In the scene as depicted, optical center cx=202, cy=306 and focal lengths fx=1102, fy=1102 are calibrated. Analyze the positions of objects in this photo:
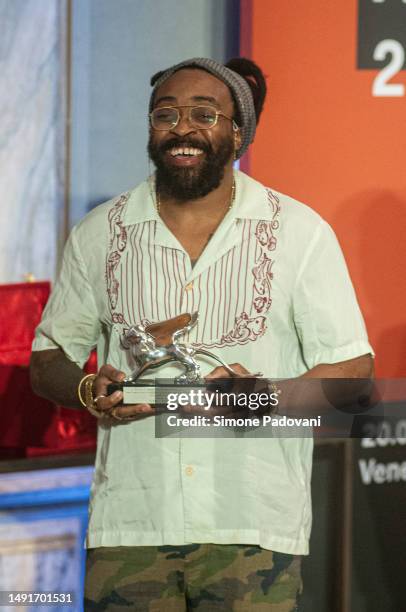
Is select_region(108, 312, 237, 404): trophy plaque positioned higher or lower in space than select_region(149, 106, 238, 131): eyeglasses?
lower

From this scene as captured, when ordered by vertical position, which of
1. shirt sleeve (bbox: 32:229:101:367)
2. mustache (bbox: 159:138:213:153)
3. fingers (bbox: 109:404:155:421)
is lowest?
fingers (bbox: 109:404:155:421)

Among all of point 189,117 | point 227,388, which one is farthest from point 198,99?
point 227,388

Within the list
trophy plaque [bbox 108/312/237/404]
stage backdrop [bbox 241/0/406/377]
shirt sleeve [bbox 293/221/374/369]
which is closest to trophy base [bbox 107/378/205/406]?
trophy plaque [bbox 108/312/237/404]

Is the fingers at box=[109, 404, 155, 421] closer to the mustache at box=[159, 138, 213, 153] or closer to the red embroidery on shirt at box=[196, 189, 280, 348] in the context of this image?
the red embroidery on shirt at box=[196, 189, 280, 348]

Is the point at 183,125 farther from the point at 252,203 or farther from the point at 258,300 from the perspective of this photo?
the point at 258,300

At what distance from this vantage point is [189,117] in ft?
6.70

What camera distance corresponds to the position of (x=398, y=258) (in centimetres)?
290

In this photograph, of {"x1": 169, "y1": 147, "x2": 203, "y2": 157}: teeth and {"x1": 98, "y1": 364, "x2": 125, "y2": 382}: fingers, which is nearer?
{"x1": 98, "y1": 364, "x2": 125, "y2": 382}: fingers

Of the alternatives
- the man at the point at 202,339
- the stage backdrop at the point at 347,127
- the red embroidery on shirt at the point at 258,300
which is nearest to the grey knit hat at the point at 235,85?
the man at the point at 202,339

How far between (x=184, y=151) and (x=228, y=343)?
369 millimetres

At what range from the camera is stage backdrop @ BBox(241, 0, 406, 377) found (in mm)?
2818

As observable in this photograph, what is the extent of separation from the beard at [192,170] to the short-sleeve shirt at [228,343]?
69 millimetres

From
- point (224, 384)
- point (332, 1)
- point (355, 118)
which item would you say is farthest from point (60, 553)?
point (332, 1)

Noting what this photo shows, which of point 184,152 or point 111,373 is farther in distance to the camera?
point 184,152
